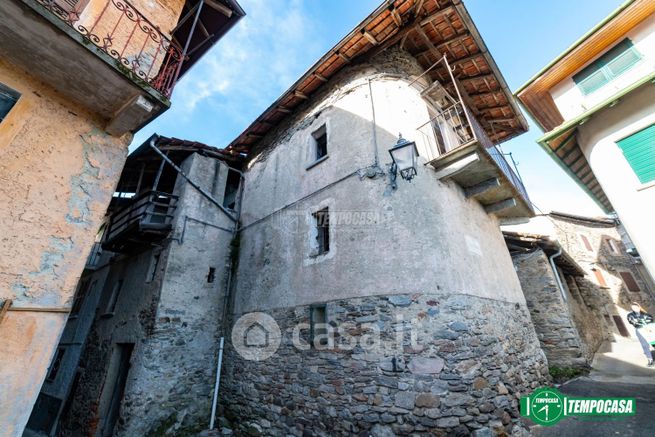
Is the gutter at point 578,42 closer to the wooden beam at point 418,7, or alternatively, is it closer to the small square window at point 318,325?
the wooden beam at point 418,7

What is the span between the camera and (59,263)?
295 centimetres

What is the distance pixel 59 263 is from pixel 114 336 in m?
6.68

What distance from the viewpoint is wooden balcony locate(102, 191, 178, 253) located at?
782cm

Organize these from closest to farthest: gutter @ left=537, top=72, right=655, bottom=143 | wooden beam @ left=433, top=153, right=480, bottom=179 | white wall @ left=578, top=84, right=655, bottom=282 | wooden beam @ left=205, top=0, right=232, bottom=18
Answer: gutter @ left=537, top=72, right=655, bottom=143 → white wall @ left=578, top=84, right=655, bottom=282 → wooden beam @ left=433, top=153, right=480, bottom=179 → wooden beam @ left=205, top=0, right=232, bottom=18

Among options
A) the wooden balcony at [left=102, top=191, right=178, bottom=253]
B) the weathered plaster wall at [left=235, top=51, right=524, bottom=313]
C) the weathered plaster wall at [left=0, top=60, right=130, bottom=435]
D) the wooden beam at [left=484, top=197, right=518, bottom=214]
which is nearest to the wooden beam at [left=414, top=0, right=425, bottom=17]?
the weathered plaster wall at [left=235, top=51, right=524, bottom=313]

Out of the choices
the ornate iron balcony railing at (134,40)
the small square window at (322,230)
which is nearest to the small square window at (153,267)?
the small square window at (322,230)

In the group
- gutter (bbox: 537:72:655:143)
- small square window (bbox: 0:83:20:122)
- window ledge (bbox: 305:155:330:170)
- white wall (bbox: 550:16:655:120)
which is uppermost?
white wall (bbox: 550:16:655:120)

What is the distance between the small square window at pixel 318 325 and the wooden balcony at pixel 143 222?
5.19m

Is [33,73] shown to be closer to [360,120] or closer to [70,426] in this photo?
[360,120]

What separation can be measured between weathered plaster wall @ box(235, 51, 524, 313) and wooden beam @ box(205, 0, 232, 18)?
128 inches

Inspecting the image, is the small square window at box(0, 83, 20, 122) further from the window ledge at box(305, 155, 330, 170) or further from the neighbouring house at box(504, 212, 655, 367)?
the neighbouring house at box(504, 212, 655, 367)

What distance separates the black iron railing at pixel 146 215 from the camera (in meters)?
7.77

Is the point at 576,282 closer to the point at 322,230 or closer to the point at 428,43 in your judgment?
the point at 428,43

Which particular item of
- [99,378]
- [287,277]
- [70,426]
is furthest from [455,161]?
[70,426]
